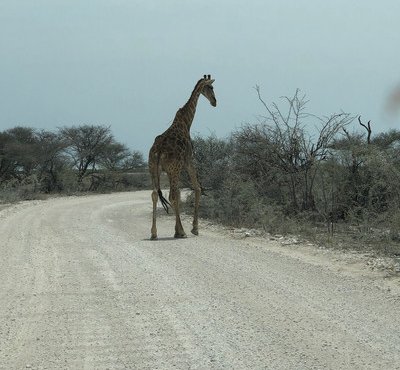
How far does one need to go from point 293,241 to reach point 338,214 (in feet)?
15.2

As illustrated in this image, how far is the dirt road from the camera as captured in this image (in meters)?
5.31

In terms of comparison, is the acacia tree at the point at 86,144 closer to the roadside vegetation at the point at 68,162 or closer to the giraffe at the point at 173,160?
the roadside vegetation at the point at 68,162

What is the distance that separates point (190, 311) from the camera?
22.6 ft

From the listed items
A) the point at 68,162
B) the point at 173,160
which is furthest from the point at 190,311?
the point at 68,162

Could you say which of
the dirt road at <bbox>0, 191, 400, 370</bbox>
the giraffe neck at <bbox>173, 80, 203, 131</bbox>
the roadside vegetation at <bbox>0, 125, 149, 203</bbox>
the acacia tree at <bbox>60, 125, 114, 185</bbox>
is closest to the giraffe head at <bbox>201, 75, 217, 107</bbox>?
the giraffe neck at <bbox>173, 80, 203, 131</bbox>

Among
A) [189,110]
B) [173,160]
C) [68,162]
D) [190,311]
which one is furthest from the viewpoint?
[68,162]

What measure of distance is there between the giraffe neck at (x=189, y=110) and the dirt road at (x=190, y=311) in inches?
155

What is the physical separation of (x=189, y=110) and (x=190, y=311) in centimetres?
902

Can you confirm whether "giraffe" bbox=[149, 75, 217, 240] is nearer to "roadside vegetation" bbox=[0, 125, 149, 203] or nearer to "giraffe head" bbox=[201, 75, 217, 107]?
"giraffe head" bbox=[201, 75, 217, 107]

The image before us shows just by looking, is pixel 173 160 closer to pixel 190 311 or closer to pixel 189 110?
pixel 189 110

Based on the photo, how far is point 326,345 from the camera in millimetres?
5535

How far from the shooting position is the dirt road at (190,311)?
5312 millimetres

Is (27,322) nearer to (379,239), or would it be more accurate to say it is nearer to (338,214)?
(379,239)

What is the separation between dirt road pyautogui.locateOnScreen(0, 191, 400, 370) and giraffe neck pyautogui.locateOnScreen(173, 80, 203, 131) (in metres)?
3.92
